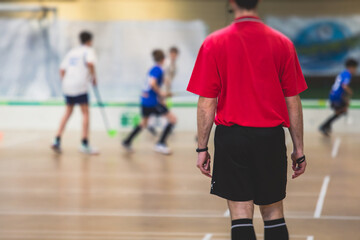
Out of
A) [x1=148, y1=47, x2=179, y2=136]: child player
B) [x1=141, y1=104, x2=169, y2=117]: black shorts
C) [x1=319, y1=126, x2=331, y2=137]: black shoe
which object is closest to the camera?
[x1=141, y1=104, x2=169, y2=117]: black shorts

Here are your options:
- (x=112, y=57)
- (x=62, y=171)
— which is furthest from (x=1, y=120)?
(x=62, y=171)

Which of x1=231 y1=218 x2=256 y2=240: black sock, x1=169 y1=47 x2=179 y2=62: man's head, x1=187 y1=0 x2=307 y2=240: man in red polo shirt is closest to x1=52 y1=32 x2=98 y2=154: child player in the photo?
x1=169 y1=47 x2=179 y2=62: man's head

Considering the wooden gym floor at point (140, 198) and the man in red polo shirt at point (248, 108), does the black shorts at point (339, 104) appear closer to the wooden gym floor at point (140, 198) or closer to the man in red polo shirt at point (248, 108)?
the wooden gym floor at point (140, 198)

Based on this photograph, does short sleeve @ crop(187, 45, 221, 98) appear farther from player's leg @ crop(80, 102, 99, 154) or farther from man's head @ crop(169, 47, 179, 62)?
man's head @ crop(169, 47, 179, 62)

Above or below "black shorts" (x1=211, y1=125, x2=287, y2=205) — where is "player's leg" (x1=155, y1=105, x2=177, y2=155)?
below

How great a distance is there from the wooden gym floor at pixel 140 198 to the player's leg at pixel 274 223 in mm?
1850

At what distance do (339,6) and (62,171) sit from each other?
8577 mm

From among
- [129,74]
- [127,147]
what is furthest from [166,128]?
[129,74]

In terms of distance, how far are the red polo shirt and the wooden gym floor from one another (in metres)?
2.17

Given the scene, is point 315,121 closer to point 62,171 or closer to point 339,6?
point 339,6

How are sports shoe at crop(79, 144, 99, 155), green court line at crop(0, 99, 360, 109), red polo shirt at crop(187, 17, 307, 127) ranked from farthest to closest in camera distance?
1. green court line at crop(0, 99, 360, 109)
2. sports shoe at crop(79, 144, 99, 155)
3. red polo shirt at crop(187, 17, 307, 127)

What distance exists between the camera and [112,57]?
15.6m

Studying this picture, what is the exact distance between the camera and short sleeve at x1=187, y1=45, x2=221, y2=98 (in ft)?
12.0

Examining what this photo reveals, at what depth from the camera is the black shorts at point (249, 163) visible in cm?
367
